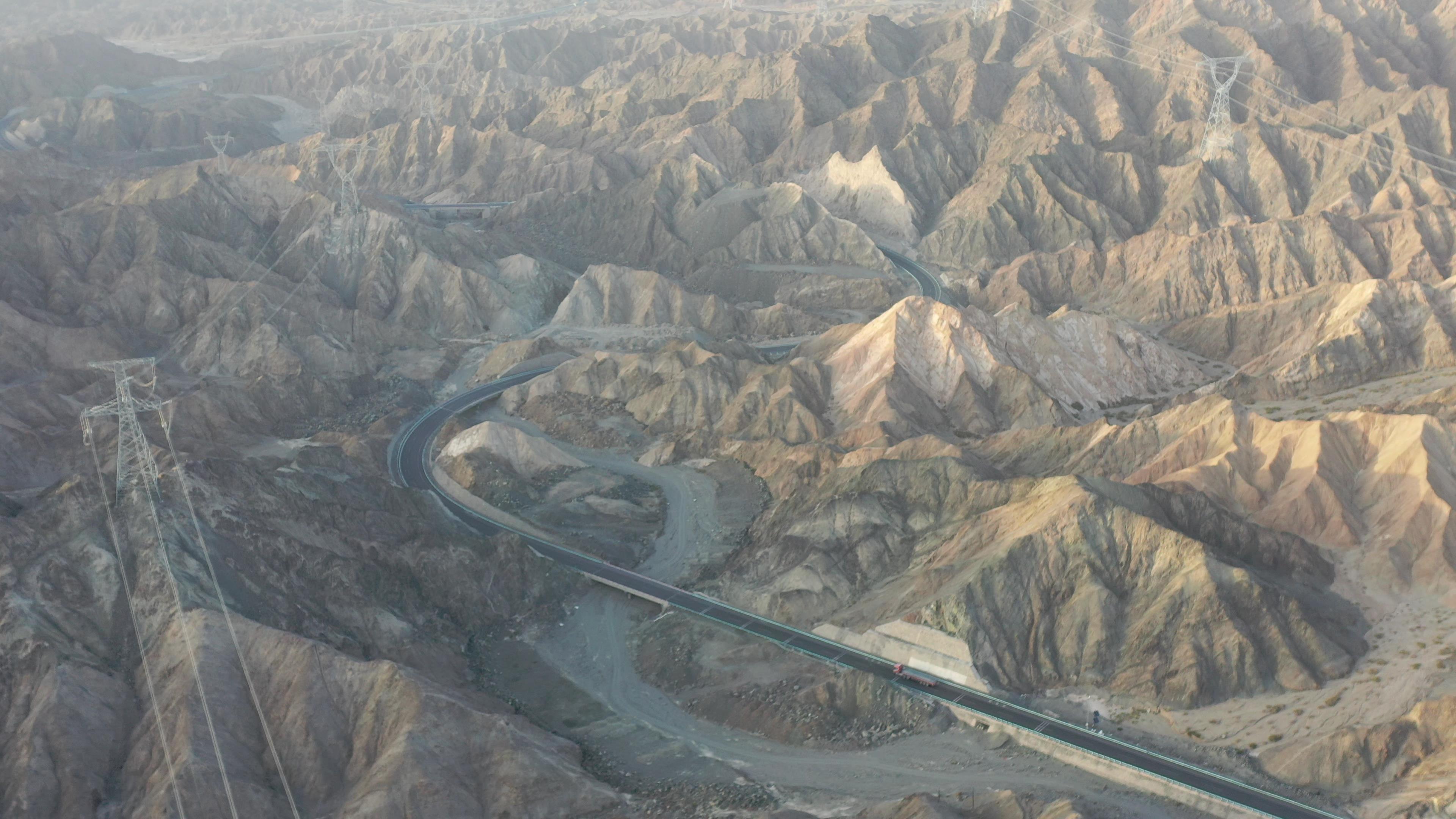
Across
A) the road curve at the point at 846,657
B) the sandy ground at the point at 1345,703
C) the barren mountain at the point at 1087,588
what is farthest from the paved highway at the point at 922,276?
the sandy ground at the point at 1345,703

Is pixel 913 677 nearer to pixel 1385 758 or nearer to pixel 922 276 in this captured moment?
pixel 1385 758

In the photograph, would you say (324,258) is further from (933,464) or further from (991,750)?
(991,750)

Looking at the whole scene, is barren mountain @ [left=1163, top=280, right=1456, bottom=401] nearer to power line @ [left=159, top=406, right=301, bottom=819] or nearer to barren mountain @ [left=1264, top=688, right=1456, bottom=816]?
barren mountain @ [left=1264, top=688, right=1456, bottom=816]

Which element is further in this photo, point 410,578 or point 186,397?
point 186,397

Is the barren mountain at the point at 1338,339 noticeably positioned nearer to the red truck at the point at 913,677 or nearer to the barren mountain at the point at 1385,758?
the red truck at the point at 913,677

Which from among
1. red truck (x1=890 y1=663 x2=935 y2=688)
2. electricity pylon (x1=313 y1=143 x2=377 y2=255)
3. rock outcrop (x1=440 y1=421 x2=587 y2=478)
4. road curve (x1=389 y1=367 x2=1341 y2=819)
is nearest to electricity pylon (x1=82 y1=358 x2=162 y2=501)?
road curve (x1=389 y1=367 x2=1341 y2=819)

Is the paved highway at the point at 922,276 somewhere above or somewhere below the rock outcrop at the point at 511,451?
above

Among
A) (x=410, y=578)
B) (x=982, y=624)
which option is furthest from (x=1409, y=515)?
(x=410, y=578)
